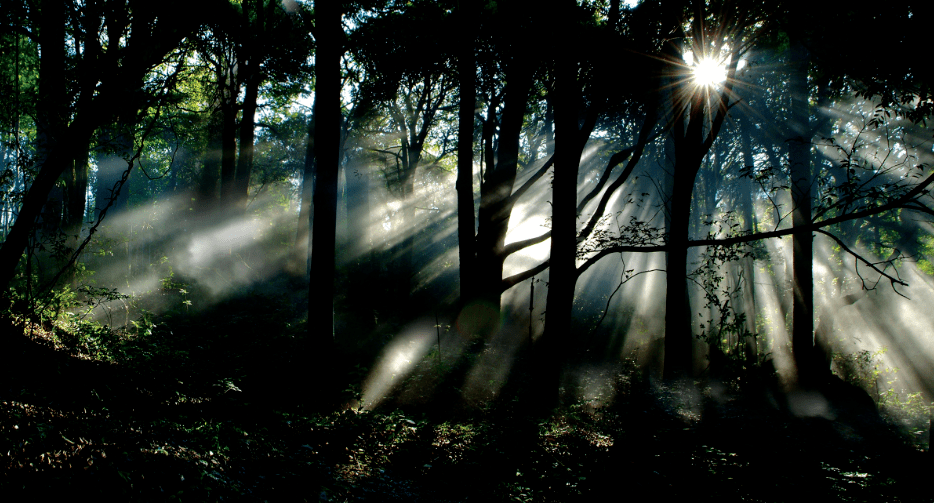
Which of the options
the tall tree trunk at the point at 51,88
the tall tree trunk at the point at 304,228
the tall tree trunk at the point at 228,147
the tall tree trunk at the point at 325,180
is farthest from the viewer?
the tall tree trunk at the point at 304,228

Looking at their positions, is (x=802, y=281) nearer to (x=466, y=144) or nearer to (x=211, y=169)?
(x=466, y=144)

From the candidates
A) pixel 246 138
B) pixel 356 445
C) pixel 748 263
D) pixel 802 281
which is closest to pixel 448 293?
pixel 246 138

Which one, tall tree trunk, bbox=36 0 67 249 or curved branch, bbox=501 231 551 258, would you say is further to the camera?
curved branch, bbox=501 231 551 258

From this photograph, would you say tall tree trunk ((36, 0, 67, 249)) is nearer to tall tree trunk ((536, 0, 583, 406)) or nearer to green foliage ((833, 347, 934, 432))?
tall tree trunk ((536, 0, 583, 406))

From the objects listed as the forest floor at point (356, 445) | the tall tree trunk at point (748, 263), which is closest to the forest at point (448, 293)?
the forest floor at point (356, 445)

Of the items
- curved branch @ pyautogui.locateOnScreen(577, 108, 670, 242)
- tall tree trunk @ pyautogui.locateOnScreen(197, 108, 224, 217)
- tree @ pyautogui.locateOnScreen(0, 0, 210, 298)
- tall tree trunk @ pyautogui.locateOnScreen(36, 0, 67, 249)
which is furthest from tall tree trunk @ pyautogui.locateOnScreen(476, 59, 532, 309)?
tall tree trunk @ pyautogui.locateOnScreen(197, 108, 224, 217)

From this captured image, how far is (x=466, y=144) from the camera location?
39.3 feet

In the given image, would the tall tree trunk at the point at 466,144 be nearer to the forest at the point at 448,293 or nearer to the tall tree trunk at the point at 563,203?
the forest at the point at 448,293

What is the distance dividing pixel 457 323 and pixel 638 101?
797cm

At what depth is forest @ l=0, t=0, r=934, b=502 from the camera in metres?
5.28

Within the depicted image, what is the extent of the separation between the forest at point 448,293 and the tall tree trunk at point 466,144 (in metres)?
0.07

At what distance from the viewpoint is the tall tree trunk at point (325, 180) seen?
26.8ft

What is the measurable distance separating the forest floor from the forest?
47mm

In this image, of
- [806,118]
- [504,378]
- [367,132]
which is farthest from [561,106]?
[367,132]
